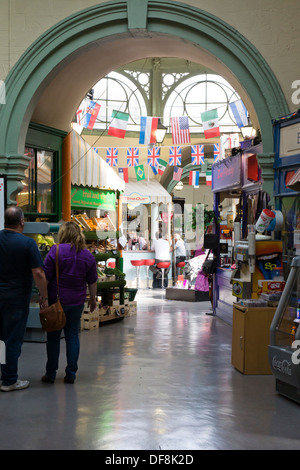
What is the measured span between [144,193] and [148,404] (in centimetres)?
1646

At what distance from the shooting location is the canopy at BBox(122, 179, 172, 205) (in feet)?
69.8

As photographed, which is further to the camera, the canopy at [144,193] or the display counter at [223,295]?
the canopy at [144,193]

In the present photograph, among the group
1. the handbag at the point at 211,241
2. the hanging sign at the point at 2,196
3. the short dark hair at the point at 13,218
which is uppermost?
the hanging sign at the point at 2,196

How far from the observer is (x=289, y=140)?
7688 mm

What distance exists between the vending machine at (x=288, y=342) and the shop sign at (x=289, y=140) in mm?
2043

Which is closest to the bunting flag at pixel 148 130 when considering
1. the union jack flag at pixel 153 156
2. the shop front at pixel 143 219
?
the union jack flag at pixel 153 156

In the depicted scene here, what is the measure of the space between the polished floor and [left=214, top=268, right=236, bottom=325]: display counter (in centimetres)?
184

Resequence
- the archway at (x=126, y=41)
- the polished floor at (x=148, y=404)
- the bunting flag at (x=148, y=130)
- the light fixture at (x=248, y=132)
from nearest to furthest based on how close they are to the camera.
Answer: the polished floor at (x=148, y=404), the archway at (x=126, y=41), the light fixture at (x=248, y=132), the bunting flag at (x=148, y=130)

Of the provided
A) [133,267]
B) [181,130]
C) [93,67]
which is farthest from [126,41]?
[133,267]

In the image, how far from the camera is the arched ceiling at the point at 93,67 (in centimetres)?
892

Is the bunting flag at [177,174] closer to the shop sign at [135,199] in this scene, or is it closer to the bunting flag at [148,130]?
the shop sign at [135,199]
